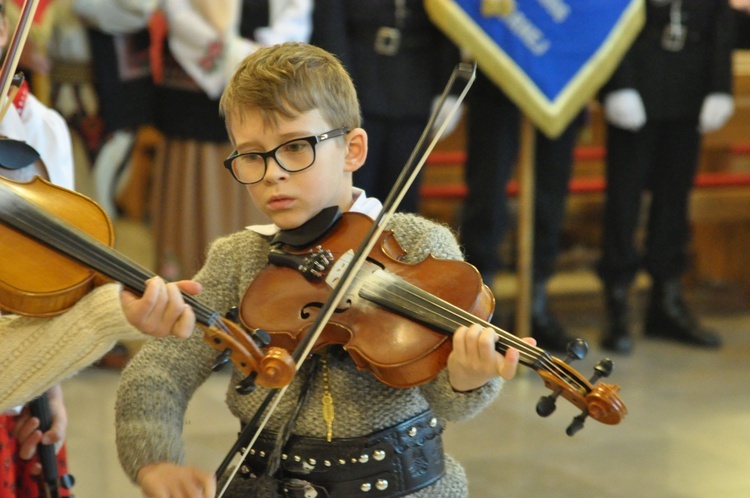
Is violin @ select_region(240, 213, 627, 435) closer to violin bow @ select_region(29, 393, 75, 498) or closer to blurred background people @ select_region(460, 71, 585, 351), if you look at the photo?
violin bow @ select_region(29, 393, 75, 498)

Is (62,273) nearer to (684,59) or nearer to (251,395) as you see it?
(251,395)

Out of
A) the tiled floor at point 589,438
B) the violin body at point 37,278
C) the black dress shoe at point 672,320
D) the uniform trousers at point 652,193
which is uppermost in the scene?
the violin body at point 37,278

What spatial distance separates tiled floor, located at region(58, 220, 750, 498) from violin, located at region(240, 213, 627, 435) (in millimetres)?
1137

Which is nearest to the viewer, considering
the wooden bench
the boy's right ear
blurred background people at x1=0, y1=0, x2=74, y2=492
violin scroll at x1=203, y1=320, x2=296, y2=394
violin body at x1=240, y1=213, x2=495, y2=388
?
violin scroll at x1=203, y1=320, x2=296, y2=394

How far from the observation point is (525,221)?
3201 mm

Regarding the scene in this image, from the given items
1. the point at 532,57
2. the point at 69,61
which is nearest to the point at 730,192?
the point at 532,57

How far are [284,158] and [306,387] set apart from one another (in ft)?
0.98

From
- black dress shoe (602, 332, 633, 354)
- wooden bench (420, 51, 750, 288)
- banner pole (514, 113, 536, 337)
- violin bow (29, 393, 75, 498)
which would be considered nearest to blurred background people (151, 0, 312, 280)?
banner pole (514, 113, 536, 337)

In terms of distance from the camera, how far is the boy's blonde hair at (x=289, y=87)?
4.18 feet

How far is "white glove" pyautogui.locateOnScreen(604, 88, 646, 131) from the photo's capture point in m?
3.23

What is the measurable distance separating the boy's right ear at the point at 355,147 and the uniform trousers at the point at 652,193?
221 cm

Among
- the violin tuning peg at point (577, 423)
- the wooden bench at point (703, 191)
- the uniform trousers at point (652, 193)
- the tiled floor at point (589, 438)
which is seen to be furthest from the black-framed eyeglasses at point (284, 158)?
the wooden bench at point (703, 191)

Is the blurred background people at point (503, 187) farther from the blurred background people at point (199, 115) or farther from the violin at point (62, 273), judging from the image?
the violin at point (62, 273)

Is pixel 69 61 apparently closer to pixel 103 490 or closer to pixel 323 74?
pixel 103 490
